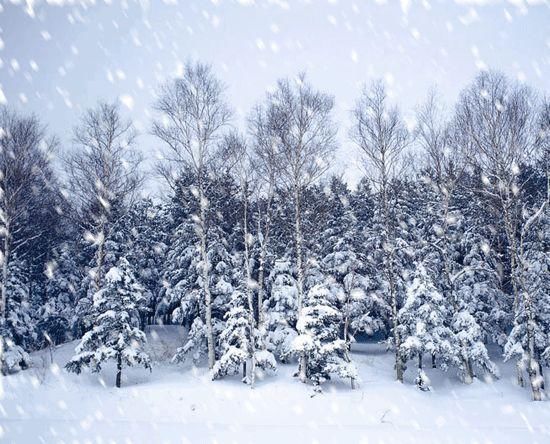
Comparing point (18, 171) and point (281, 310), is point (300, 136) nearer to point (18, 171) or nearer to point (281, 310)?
Result: point (281, 310)

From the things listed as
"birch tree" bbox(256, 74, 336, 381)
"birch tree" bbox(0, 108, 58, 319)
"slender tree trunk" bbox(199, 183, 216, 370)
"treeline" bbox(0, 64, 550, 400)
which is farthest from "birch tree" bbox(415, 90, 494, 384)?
"birch tree" bbox(0, 108, 58, 319)

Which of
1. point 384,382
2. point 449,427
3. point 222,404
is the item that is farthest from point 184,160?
point 449,427

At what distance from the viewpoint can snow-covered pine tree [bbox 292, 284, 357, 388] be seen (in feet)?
61.0

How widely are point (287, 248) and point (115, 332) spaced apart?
13.5m

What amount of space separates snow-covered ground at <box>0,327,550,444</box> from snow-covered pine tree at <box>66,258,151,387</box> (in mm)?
1006

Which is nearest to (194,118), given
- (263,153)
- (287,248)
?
(263,153)

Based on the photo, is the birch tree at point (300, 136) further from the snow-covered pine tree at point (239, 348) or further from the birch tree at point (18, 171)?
the birch tree at point (18, 171)

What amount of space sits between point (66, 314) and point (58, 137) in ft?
49.5

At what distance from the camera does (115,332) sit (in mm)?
18969

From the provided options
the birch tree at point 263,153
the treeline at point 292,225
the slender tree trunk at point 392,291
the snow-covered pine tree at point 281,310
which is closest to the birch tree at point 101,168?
the treeline at point 292,225

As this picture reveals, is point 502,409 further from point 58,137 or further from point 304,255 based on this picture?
point 58,137

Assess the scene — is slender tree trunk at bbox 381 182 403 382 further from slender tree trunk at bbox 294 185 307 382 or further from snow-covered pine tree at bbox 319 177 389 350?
snow-covered pine tree at bbox 319 177 389 350

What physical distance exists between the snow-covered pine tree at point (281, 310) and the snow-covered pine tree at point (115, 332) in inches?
297

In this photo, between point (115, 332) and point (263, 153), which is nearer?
point (115, 332)
